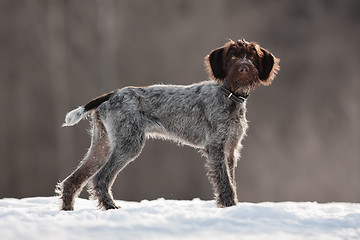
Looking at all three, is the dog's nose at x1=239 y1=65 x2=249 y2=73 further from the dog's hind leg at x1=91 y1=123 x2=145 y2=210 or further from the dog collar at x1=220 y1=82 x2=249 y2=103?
the dog's hind leg at x1=91 y1=123 x2=145 y2=210

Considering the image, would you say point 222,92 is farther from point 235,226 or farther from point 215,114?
point 235,226

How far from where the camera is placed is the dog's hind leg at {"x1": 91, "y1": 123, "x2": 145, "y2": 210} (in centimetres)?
566

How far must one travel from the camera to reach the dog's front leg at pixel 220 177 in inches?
217

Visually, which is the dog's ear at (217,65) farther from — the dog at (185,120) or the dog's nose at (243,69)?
the dog's nose at (243,69)

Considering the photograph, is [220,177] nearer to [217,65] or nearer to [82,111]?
[217,65]

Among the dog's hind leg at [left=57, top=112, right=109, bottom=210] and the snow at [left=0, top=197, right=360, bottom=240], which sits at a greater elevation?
the dog's hind leg at [left=57, top=112, right=109, bottom=210]

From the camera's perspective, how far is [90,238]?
343cm

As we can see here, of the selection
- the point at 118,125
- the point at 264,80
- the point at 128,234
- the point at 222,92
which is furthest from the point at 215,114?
the point at 128,234

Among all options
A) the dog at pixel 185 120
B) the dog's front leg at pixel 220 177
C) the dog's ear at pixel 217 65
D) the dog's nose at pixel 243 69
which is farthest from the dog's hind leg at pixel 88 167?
the dog's nose at pixel 243 69

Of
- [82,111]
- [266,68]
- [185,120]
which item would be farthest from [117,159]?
[266,68]

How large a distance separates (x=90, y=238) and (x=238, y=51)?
305 centimetres

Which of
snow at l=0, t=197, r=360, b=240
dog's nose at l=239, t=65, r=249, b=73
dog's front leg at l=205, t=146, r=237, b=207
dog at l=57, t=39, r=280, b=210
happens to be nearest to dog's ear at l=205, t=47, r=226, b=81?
dog at l=57, t=39, r=280, b=210

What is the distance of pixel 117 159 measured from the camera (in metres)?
5.81

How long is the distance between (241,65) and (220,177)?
137cm
